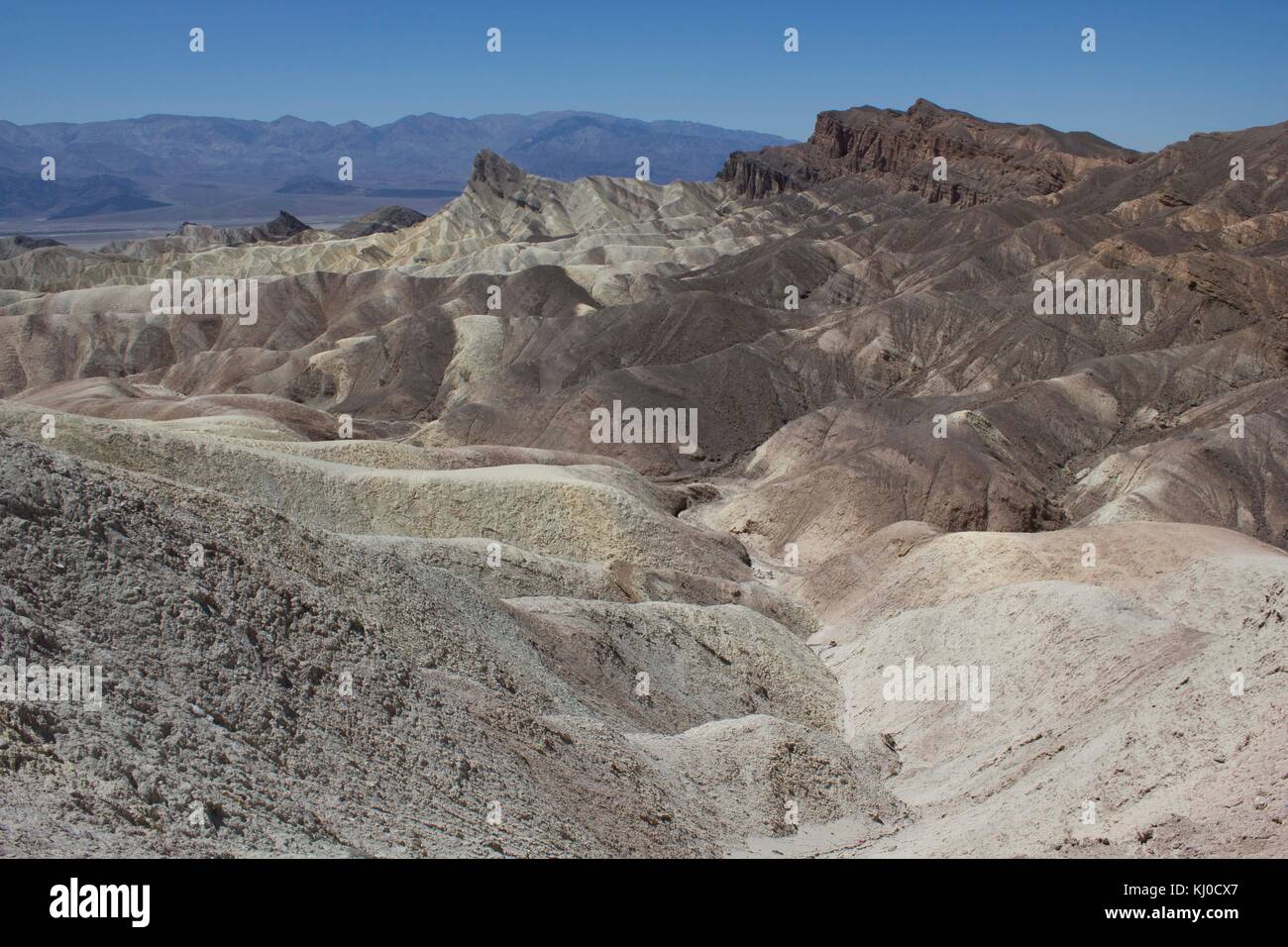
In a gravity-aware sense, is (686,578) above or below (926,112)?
below

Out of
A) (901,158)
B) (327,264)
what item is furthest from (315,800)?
(901,158)

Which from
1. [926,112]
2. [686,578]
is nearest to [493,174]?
[926,112]

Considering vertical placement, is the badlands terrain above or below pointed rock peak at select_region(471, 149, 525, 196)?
below

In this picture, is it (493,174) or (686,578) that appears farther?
(493,174)

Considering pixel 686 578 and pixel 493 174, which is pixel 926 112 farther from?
pixel 686 578

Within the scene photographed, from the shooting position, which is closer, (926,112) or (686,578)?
(686,578)

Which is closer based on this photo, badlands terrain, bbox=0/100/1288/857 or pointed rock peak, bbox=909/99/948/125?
badlands terrain, bbox=0/100/1288/857
